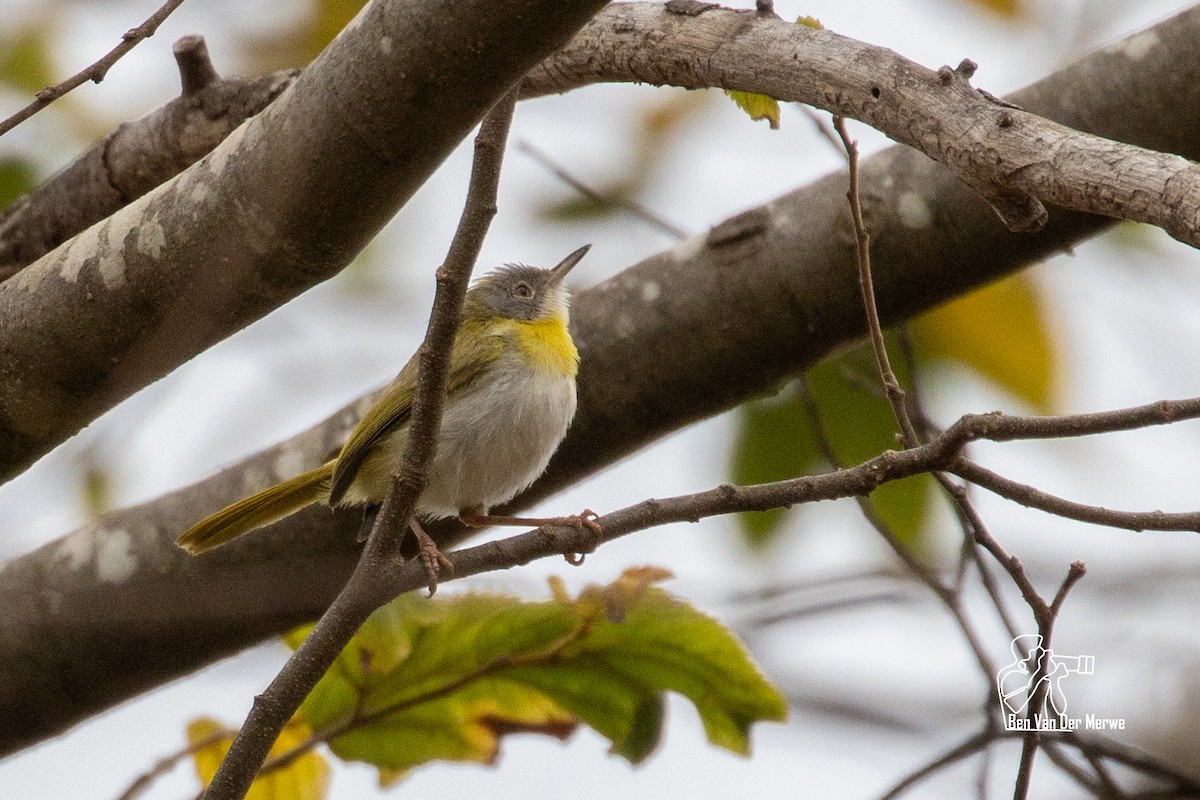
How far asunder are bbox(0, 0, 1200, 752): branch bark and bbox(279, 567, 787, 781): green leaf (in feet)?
1.30

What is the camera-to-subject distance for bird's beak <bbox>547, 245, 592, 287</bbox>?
436 cm

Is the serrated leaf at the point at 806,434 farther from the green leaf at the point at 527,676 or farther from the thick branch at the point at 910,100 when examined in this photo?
the thick branch at the point at 910,100

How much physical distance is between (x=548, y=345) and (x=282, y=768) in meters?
1.38

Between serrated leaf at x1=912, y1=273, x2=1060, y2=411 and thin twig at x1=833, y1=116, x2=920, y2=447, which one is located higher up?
serrated leaf at x1=912, y1=273, x2=1060, y2=411

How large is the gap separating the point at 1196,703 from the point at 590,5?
3878 millimetres

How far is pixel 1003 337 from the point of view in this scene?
3.46 meters

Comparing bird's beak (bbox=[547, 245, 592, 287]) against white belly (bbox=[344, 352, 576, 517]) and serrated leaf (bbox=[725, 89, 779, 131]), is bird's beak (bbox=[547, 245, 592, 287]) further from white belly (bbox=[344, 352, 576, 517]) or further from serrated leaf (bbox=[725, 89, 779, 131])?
serrated leaf (bbox=[725, 89, 779, 131])

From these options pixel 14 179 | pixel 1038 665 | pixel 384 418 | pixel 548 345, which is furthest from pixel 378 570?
pixel 14 179

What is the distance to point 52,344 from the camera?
2.33m

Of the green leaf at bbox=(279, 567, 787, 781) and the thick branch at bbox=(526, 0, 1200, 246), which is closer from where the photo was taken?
the thick branch at bbox=(526, 0, 1200, 246)

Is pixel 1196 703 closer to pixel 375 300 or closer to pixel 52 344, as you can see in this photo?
pixel 375 300

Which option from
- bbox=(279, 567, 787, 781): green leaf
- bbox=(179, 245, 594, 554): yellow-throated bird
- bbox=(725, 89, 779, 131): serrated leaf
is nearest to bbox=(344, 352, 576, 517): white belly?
bbox=(179, 245, 594, 554): yellow-throated bird

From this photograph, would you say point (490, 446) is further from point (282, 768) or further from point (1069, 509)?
point (1069, 509)

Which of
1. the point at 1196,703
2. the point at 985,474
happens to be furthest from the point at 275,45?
the point at 1196,703
